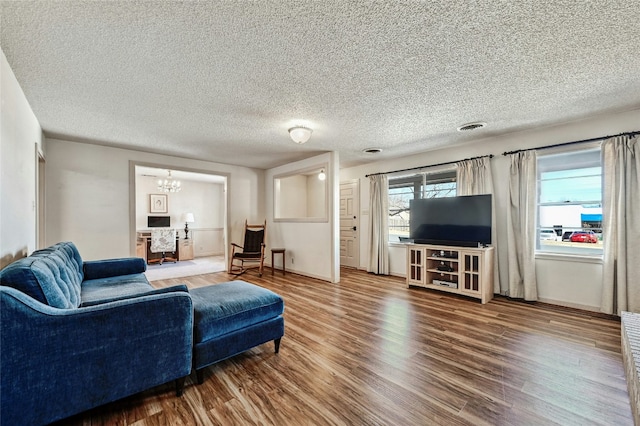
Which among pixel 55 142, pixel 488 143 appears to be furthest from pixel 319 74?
pixel 55 142

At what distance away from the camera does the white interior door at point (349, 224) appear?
6.00 meters

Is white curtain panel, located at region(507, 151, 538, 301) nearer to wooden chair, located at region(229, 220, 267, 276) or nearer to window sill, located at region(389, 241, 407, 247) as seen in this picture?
window sill, located at region(389, 241, 407, 247)

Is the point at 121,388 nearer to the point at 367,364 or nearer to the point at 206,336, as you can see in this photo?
the point at 206,336

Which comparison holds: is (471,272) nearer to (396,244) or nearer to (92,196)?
A: (396,244)

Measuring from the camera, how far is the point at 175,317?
1.60 m

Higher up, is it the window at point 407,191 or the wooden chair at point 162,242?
the window at point 407,191

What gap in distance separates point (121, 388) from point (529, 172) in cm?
473

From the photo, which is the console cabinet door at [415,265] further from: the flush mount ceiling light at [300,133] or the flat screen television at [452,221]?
the flush mount ceiling light at [300,133]

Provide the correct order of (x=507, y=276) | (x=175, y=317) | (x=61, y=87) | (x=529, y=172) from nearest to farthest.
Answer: (x=175, y=317), (x=61, y=87), (x=529, y=172), (x=507, y=276)

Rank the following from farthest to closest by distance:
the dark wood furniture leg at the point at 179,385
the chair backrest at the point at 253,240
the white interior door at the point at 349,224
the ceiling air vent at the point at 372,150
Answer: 1. the white interior door at the point at 349,224
2. the chair backrest at the point at 253,240
3. the ceiling air vent at the point at 372,150
4. the dark wood furniture leg at the point at 179,385

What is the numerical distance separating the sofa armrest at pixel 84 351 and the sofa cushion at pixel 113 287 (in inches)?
27.2

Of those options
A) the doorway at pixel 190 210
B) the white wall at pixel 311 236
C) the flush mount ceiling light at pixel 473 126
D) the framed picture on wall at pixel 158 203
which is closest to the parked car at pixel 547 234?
the flush mount ceiling light at pixel 473 126

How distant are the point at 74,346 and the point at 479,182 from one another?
15.5 feet

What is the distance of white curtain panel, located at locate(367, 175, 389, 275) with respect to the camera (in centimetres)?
529
